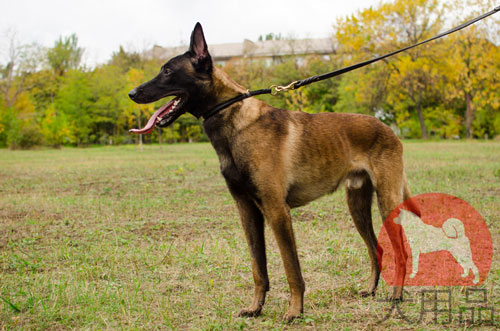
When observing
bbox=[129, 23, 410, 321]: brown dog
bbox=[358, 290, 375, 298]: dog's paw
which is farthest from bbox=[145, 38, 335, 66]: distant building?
bbox=[358, 290, 375, 298]: dog's paw

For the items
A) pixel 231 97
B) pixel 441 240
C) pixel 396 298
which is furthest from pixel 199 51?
pixel 441 240

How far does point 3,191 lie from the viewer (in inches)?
491

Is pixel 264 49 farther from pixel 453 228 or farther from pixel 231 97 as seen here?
pixel 231 97

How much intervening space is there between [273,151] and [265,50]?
326 ft

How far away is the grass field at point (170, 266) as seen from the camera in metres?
3.89

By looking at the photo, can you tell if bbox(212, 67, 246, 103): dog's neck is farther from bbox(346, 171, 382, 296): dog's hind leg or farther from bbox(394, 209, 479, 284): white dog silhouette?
bbox(394, 209, 479, 284): white dog silhouette

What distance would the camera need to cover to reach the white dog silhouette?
17.0ft

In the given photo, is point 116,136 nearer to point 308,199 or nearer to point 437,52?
point 437,52

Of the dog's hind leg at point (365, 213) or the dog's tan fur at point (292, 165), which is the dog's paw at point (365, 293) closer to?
the dog's tan fur at point (292, 165)

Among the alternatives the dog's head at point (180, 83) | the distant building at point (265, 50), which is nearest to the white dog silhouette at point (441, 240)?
the dog's head at point (180, 83)

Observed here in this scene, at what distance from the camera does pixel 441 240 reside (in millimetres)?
6117

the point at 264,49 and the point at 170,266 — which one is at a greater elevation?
the point at 264,49

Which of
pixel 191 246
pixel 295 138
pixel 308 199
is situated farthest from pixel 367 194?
pixel 191 246

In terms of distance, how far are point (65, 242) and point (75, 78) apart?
169ft
